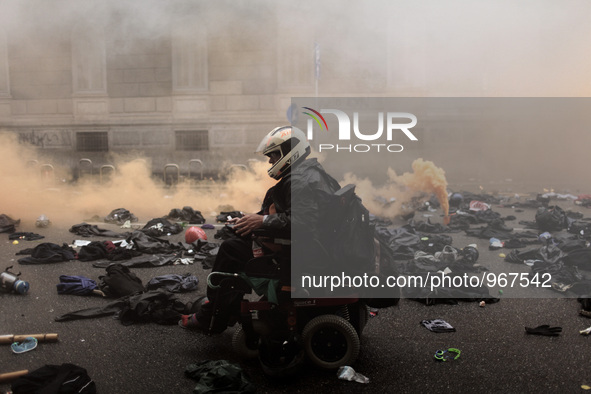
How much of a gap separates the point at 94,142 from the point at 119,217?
460cm

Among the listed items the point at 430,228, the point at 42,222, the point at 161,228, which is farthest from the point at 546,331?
the point at 42,222

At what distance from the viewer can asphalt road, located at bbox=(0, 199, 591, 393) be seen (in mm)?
2885

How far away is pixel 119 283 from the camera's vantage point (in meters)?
4.38

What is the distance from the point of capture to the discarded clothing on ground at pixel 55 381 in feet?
8.76

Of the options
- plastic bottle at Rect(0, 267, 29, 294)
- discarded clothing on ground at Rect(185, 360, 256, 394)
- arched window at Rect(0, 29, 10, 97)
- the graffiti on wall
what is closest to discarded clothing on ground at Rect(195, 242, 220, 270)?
plastic bottle at Rect(0, 267, 29, 294)

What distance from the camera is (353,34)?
10.5 metres

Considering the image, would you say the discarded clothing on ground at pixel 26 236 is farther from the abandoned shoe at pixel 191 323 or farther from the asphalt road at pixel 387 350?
the abandoned shoe at pixel 191 323

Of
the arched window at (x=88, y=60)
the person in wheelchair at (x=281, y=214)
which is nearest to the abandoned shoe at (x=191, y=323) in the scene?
the person in wheelchair at (x=281, y=214)

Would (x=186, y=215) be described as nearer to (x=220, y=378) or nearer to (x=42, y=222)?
(x=42, y=222)

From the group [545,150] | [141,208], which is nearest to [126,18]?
[141,208]

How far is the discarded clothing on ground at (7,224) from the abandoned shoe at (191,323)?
4698mm

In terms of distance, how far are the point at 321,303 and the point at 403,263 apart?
2608mm

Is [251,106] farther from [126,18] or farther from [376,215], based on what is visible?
[376,215]

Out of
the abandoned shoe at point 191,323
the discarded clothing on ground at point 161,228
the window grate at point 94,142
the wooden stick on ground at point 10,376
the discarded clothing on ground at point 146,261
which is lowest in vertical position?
the wooden stick on ground at point 10,376
